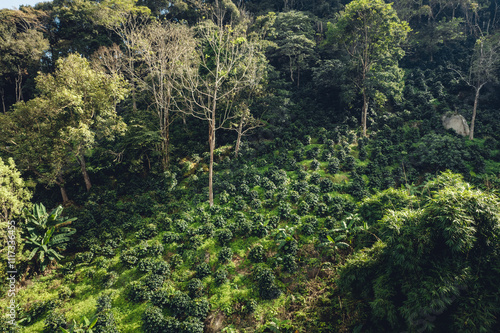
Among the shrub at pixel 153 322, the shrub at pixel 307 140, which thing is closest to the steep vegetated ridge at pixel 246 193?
the shrub at pixel 153 322

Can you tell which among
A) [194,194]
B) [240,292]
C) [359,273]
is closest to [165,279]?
[240,292]

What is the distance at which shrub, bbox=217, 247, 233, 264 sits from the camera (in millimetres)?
12445

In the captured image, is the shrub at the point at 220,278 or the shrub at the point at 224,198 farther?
the shrub at the point at 224,198

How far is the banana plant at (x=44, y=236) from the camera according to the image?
11.6 meters

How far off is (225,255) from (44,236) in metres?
9.19

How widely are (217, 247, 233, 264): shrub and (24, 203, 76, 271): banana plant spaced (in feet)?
25.7

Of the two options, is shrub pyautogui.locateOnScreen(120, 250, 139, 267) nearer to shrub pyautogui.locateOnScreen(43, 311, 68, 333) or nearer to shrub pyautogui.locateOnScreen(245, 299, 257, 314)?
shrub pyautogui.locateOnScreen(43, 311, 68, 333)

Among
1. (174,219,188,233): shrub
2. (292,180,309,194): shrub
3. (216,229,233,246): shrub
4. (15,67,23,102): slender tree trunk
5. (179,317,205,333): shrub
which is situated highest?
(15,67,23,102): slender tree trunk

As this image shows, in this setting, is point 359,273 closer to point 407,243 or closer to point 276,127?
point 407,243

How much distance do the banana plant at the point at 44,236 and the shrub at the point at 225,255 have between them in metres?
7.83

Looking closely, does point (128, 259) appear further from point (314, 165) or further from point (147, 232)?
point (314, 165)

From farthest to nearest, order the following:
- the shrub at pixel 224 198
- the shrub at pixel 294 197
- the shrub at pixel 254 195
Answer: the shrub at pixel 254 195, the shrub at pixel 224 198, the shrub at pixel 294 197

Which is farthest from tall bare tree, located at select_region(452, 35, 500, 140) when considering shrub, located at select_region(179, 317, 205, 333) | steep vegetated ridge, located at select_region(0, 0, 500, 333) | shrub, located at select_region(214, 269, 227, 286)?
shrub, located at select_region(179, 317, 205, 333)

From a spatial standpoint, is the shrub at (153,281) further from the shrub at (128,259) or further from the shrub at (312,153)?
the shrub at (312,153)
